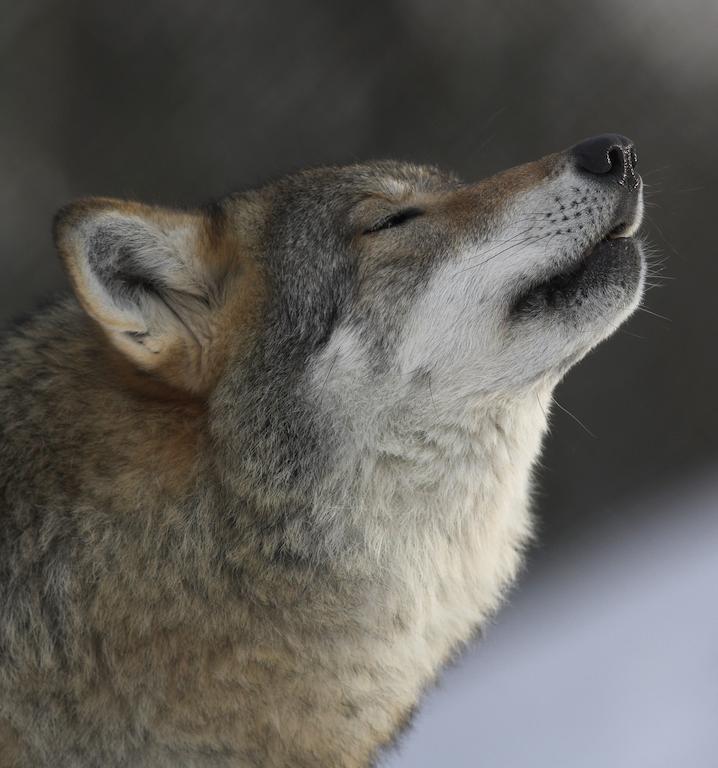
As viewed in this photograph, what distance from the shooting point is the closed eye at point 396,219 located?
3172 mm

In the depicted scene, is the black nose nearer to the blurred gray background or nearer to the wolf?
the wolf

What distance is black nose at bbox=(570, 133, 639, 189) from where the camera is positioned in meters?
2.99

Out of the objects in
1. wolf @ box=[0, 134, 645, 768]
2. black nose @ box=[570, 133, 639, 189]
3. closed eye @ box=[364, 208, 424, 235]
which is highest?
black nose @ box=[570, 133, 639, 189]

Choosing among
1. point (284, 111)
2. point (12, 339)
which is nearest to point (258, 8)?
point (284, 111)

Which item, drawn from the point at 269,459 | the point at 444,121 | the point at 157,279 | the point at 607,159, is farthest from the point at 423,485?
the point at 444,121

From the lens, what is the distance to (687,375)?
20.0 ft

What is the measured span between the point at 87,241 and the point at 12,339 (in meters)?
0.60

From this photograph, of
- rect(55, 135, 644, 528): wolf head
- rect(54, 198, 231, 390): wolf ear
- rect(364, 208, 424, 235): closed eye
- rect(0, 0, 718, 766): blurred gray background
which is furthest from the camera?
rect(0, 0, 718, 766): blurred gray background

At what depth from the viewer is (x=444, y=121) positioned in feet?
18.9

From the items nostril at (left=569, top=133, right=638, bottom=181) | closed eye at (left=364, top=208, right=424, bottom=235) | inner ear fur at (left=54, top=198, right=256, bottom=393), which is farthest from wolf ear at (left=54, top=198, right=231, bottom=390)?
nostril at (left=569, top=133, right=638, bottom=181)

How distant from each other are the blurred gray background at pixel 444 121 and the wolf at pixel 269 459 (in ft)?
8.07

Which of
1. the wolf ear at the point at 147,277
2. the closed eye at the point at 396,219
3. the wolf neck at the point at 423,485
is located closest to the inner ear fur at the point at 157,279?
the wolf ear at the point at 147,277

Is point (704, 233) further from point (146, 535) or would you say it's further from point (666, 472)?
point (146, 535)

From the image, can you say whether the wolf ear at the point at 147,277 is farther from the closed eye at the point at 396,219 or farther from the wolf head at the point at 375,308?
the closed eye at the point at 396,219
